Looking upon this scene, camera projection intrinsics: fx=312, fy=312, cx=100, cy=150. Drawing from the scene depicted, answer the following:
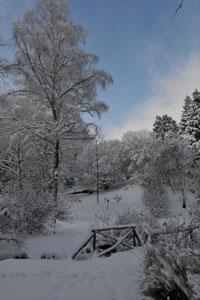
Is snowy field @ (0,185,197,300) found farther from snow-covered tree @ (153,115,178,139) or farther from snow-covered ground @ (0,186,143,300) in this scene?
snow-covered tree @ (153,115,178,139)

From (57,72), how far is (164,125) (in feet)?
110

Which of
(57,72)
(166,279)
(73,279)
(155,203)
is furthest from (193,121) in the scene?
(166,279)

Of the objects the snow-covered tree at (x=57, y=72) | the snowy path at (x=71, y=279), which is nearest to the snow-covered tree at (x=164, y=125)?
the snow-covered tree at (x=57, y=72)

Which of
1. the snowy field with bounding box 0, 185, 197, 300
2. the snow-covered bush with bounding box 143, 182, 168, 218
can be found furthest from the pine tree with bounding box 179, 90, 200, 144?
the snowy field with bounding box 0, 185, 197, 300

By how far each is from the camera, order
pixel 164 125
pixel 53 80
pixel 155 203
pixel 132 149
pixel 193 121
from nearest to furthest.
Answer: pixel 53 80, pixel 155 203, pixel 193 121, pixel 164 125, pixel 132 149

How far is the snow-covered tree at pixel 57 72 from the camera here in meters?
13.4

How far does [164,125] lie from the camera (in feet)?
150

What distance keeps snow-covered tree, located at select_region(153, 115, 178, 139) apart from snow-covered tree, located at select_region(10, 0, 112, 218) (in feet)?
105

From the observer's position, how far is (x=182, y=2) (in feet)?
9.05

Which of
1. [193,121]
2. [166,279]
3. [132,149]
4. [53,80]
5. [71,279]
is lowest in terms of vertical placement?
[71,279]

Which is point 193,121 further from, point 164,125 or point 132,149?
point 132,149

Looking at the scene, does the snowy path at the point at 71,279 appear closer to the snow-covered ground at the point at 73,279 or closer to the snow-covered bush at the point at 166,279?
the snow-covered ground at the point at 73,279

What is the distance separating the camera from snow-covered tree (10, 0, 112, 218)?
1340 cm

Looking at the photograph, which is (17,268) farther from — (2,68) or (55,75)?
(55,75)
